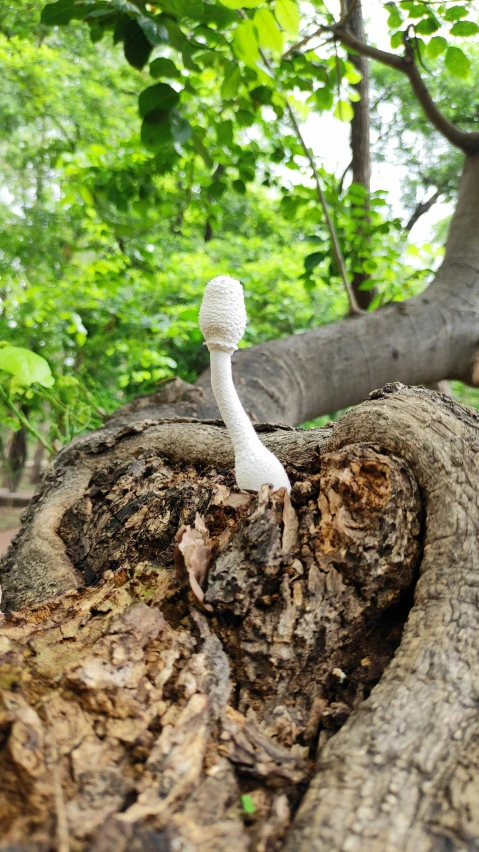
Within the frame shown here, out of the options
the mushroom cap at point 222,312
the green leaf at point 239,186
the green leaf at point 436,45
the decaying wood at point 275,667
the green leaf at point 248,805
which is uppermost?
the green leaf at point 436,45

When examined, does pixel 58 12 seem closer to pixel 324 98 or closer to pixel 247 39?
pixel 247 39

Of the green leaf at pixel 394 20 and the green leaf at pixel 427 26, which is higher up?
the green leaf at pixel 394 20

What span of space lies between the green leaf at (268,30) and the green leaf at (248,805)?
134 centimetres

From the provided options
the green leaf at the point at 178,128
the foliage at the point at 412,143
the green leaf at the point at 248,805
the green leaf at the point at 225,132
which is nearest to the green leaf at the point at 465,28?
the green leaf at the point at 225,132

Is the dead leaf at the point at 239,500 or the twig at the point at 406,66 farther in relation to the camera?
the twig at the point at 406,66

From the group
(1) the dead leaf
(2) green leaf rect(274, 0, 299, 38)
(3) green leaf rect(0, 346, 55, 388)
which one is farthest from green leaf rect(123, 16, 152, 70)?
(1) the dead leaf

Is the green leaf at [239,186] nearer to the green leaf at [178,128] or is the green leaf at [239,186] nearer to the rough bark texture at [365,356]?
the rough bark texture at [365,356]

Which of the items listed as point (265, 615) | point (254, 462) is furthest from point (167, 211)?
point (265, 615)

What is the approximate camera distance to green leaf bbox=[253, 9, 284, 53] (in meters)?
1.11

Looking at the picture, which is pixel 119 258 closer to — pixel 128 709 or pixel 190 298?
pixel 190 298

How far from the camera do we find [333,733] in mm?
722

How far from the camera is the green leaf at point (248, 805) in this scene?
0.60m

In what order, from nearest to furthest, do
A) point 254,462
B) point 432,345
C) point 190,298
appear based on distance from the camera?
point 254,462
point 432,345
point 190,298

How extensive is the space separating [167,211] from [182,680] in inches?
119
